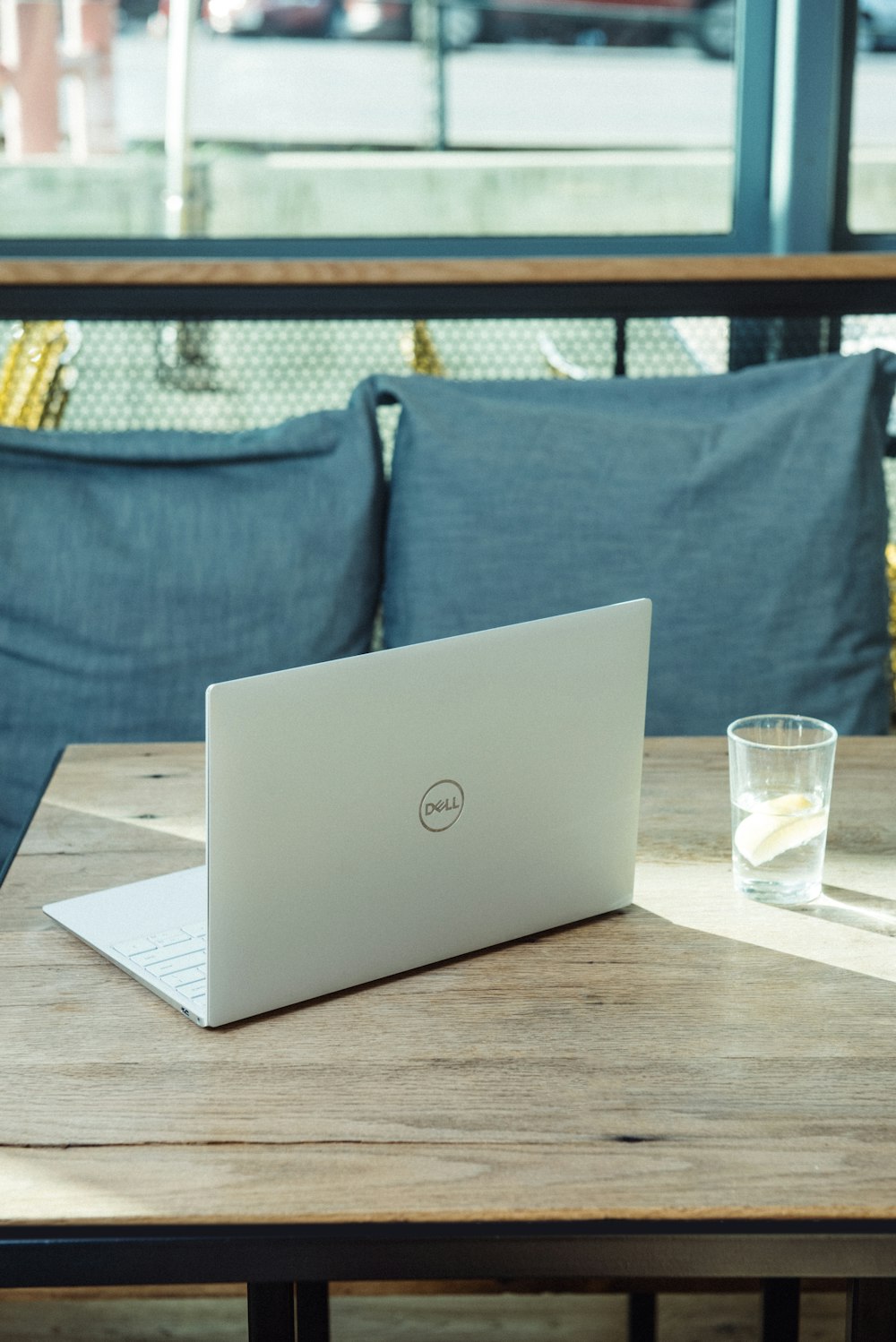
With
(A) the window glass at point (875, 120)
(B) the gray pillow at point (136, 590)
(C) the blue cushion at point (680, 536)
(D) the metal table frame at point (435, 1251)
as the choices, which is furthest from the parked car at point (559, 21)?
(D) the metal table frame at point (435, 1251)

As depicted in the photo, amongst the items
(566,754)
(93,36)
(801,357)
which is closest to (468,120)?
(93,36)

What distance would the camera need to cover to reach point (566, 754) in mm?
893

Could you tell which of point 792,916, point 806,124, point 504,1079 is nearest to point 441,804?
point 504,1079

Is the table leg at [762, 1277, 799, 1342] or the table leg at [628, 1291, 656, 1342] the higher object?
the table leg at [762, 1277, 799, 1342]

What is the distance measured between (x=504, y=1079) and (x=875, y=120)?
85.0 inches

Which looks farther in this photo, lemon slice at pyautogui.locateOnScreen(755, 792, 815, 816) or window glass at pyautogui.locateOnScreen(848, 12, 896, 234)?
window glass at pyautogui.locateOnScreen(848, 12, 896, 234)

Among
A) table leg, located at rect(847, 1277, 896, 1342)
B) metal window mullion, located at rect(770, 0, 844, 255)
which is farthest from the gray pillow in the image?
table leg, located at rect(847, 1277, 896, 1342)

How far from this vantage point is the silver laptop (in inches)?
30.2

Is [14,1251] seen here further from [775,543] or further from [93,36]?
[93,36]

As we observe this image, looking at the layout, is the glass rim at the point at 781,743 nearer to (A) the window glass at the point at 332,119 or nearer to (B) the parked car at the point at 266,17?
(A) the window glass at the point at 332,119

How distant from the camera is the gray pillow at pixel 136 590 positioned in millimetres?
1678

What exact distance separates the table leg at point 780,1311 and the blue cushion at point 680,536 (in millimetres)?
687

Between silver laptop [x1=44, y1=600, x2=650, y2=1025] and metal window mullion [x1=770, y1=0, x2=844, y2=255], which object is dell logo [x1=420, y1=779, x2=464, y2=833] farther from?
metal window mullion [x1=770, y1=0, x2=844, y2=255]

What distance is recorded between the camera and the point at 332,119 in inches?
103
